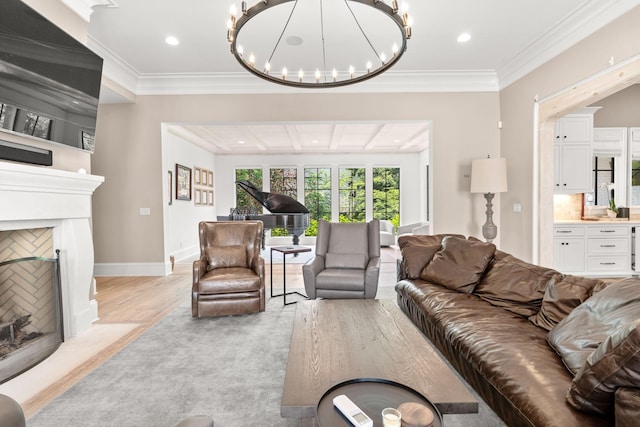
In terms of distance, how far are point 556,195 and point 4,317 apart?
6719 mm

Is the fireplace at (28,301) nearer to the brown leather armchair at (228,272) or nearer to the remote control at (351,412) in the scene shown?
the brown leather armchair at (228,272)

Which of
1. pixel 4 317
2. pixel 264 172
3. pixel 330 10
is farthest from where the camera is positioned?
pixel 264 172

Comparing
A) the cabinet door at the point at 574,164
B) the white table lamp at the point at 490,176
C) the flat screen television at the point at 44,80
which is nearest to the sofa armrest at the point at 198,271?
the flat screen television at the point at 44,80

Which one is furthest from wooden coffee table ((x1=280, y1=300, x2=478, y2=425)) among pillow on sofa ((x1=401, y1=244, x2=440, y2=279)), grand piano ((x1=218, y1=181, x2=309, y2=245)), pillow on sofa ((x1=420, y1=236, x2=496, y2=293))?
grand piano ((x1=218, y1=181, x2=309, y2=245))

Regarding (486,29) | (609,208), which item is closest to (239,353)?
(486,29)

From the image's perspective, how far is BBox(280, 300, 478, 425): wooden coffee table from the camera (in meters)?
1.25

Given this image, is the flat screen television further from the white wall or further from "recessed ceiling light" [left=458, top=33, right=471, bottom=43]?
"recessed ceiling light" [left=458, top=33, right=471, bottom=43]

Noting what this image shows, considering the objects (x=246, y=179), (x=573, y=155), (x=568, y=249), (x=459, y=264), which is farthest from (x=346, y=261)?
(x=246, y=179)

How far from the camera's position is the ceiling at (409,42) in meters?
3.26

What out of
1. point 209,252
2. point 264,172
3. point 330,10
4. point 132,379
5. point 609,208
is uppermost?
point 330,10

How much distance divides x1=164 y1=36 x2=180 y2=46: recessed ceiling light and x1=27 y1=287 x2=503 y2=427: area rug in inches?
127

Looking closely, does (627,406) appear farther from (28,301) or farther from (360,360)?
(28,301)

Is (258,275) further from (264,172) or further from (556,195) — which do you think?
(264,172)

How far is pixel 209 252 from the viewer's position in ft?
12.0
